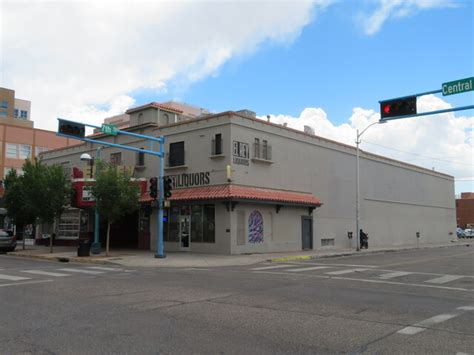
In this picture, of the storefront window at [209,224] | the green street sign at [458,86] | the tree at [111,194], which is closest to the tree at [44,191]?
the tree at [111,194]

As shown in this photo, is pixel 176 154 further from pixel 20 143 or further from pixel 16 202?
pixel 20 143

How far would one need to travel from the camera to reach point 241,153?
27750 millimetres

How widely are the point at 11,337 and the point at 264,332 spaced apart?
3.97 metres

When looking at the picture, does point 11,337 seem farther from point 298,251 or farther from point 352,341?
point 298,251

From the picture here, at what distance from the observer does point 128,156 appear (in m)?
33.8

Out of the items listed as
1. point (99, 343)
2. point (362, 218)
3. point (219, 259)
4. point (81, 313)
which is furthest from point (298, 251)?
point (99, 343)

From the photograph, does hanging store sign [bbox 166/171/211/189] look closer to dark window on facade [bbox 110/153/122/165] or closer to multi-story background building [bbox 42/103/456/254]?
multi-story background building [bbox 42/103/456/254]

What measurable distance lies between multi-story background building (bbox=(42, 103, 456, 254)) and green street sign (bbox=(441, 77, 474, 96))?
40.2ft

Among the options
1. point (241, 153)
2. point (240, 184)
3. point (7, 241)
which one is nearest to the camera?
point (240, 184)

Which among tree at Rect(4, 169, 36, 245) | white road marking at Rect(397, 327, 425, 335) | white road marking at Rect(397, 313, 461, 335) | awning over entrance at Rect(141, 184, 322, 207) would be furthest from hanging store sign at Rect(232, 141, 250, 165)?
white road marking at Rect(397, 327, 425, 335)

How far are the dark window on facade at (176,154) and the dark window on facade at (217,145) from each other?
286 centimetres

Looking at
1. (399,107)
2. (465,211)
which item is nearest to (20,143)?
(399,107)

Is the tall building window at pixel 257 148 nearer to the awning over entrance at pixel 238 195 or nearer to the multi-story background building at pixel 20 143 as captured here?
the awning over entrance at pixel 238 195

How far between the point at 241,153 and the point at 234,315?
62.9 ft
